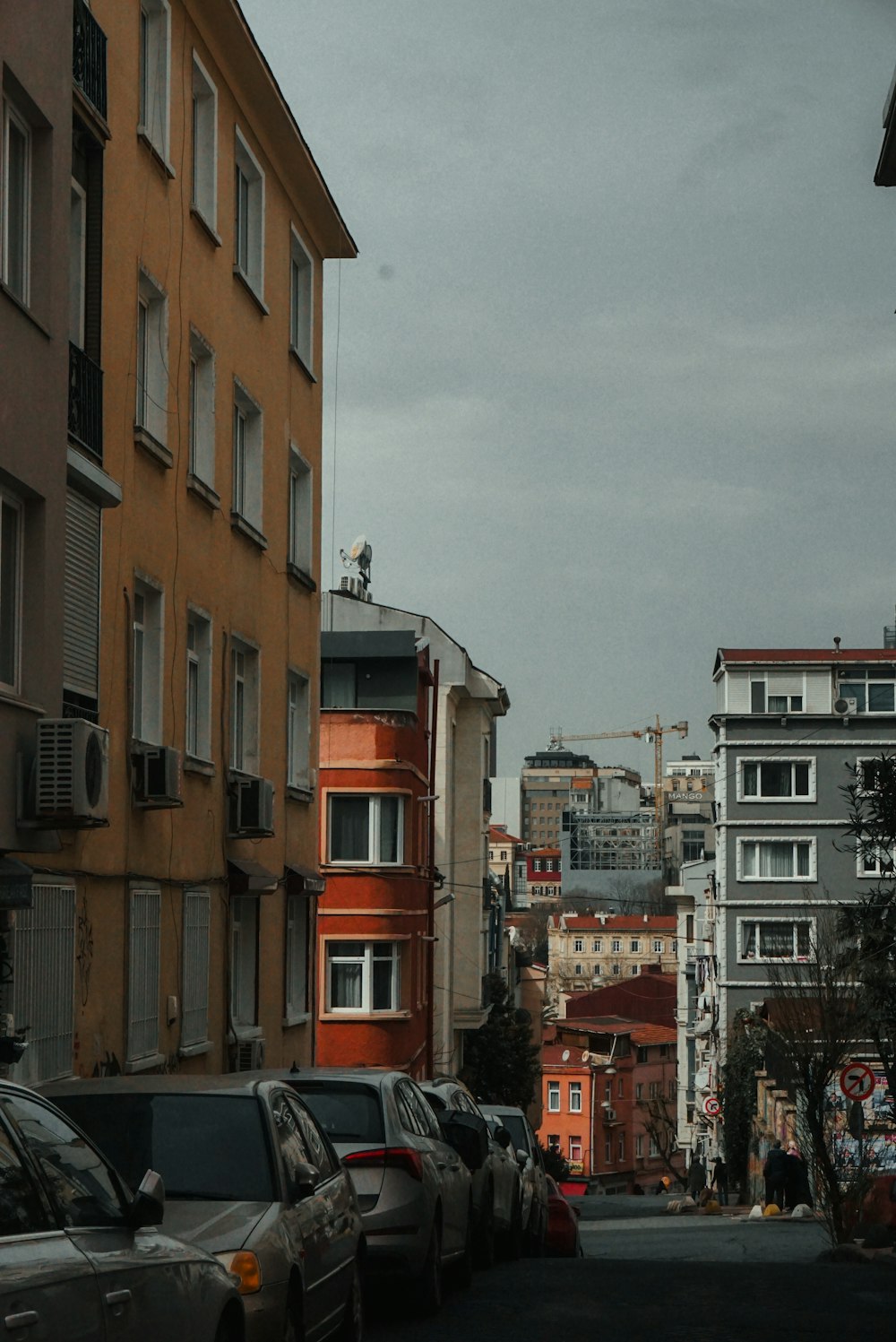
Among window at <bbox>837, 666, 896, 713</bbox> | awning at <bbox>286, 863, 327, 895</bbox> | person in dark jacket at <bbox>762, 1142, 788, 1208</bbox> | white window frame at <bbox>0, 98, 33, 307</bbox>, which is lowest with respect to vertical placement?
person in dark jacket at <bbox>762, 1142, 788, 1208</bbox>

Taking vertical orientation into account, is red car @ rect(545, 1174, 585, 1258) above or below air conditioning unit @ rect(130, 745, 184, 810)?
below

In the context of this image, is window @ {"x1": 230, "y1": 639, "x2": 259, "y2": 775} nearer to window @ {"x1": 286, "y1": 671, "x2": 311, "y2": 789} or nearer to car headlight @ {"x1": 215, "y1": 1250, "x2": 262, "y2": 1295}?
window @ {"x1": 286, "y1": 671, "x2": 311, "y2": 789}

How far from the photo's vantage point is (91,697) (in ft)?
53.6

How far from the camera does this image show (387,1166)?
37.2 feet

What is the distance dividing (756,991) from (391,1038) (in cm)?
3506

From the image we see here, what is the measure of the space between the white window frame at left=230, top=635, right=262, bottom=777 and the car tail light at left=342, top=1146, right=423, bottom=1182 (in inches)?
448

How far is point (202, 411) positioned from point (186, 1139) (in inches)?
532

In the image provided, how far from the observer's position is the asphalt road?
1105 cm

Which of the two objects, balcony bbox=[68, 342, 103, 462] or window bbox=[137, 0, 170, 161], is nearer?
balcony bbox=[68, 342, 103, 462]

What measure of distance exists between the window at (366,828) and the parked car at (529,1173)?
558 inches

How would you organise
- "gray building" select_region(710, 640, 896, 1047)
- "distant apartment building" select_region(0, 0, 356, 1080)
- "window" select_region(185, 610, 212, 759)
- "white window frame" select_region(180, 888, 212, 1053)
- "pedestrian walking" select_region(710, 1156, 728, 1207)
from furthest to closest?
1. "gray building" select_region(710, 640, 896, 1047)
2. "pedestrian walking" select_region(710, 1156, 728, 1207)
3. "window" select_region(185, 610, 212, 759)
4. "white window frame" select_region(180, 888, 212, 1053)
5. "distant apartment building" select_region(0, 0, 356, 1080)

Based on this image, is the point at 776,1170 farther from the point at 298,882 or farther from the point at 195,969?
the point at 195,969

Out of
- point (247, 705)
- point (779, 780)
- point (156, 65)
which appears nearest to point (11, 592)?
point (156, 65)

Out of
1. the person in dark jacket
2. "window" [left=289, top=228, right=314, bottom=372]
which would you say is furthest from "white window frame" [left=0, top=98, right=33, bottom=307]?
the person in dark jacket
